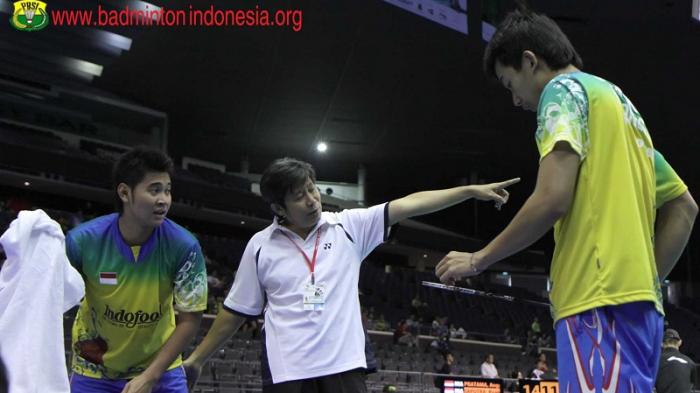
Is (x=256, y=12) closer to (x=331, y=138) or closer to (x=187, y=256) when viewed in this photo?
(x=331, y=138)

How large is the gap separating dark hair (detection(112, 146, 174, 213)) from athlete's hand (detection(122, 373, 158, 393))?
868 millimetres

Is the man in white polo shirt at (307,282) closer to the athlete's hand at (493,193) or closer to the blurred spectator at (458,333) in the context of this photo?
the athlete's hand at (493,193)

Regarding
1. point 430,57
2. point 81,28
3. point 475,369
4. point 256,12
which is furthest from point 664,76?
point 81,28

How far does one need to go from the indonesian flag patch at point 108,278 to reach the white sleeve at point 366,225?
3.57ft

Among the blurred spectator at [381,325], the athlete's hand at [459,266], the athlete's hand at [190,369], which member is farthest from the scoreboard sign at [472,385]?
the blurred spectator at [381,325]

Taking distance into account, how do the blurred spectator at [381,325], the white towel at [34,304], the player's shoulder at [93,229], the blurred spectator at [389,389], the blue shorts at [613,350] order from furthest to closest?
the blurred spectator at [381,325], the blurred spectator at [389,389], the player's shoulder at [93,229], the white towel at [34,304], the blue shorts at [613,350]

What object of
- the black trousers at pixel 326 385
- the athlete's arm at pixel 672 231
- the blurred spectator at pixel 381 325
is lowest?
the black trousers at pixel 326 385

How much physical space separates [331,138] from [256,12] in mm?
10094

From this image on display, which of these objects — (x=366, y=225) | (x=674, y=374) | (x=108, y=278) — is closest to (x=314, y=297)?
(x=366, y=225)

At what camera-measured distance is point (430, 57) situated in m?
22.0

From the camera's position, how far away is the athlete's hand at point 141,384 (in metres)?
3.24

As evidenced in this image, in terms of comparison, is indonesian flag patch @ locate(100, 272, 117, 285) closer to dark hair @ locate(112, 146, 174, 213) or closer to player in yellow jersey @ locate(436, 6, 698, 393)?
dark hair @ locate(112, 146, 174, 213)

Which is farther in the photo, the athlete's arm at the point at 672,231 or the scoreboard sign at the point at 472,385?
the scoreboard sign at the point at 472,385

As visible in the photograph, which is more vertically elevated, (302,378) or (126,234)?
(126,234)
